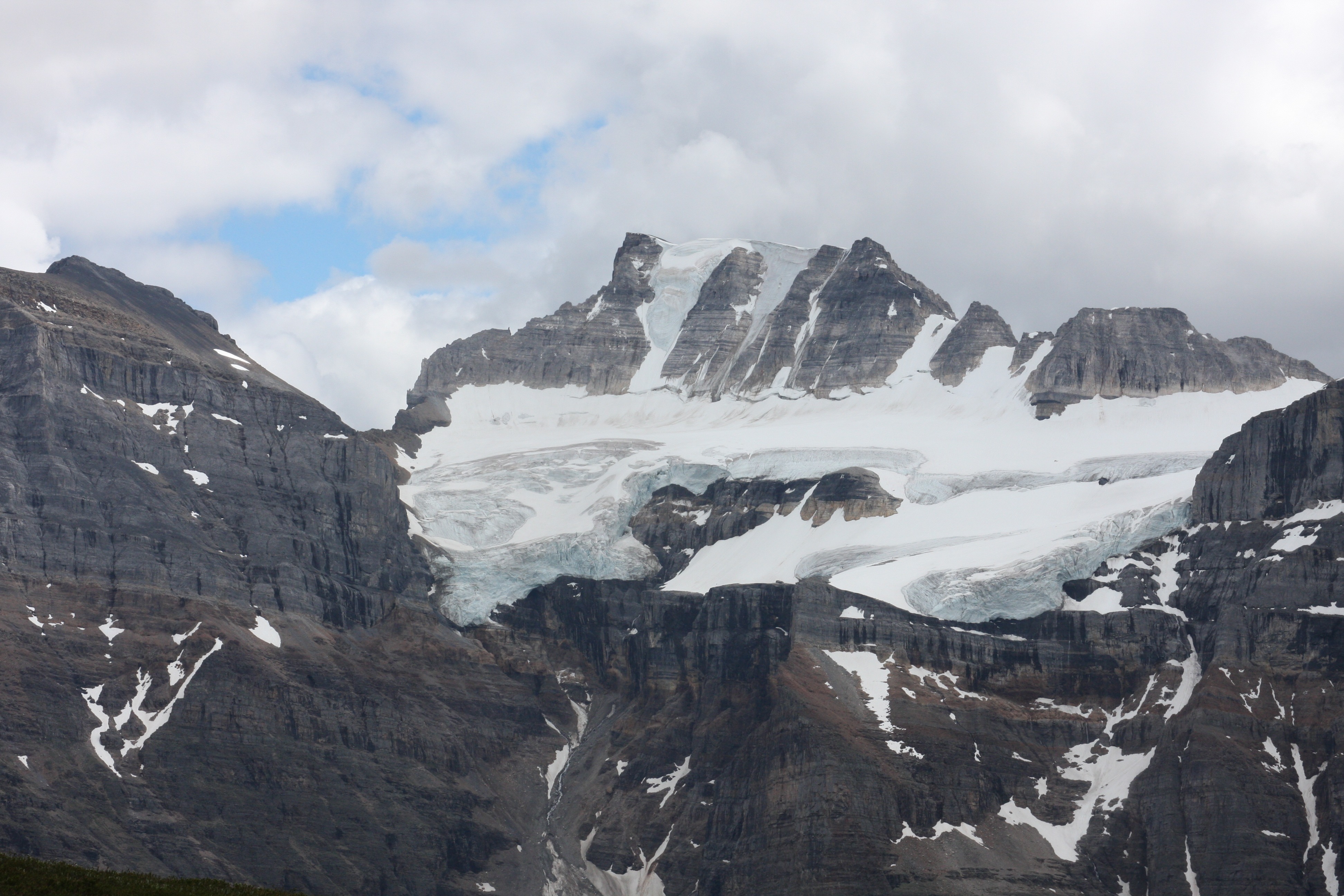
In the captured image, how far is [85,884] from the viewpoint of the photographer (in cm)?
8594

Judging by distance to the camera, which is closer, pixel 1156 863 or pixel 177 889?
pixel 177 889

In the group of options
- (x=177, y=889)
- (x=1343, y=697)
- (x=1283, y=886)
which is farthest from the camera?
(x=1343, y=697)

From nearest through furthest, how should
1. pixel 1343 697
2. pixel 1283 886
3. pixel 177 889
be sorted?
pixel 177 889 < pixel 1283 886 < pixel 1343 697

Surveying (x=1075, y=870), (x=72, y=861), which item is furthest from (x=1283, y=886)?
(x=72, y=861)

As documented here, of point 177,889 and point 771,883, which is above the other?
point 177,889

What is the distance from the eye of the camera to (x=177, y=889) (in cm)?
8812

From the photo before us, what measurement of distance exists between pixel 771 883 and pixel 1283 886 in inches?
1988

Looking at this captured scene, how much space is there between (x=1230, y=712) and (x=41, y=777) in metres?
124

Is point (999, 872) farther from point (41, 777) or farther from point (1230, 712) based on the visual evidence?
point (41, 777)

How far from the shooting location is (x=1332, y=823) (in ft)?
612

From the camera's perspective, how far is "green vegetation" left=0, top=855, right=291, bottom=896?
8431 centimetres

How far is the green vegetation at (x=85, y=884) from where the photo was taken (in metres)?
84.3

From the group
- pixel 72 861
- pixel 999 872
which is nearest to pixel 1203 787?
pixel 999 872

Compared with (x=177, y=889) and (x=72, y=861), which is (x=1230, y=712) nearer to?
Result: (x=72, y=861)
